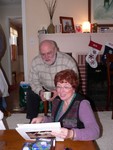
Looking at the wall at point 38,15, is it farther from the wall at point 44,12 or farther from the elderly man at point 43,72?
the elderly man at point 43,72

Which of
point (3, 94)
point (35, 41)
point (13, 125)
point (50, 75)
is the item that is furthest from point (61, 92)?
point (35, 41)

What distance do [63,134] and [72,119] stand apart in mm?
309

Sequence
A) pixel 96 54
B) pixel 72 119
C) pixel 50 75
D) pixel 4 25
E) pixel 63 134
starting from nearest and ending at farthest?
pixel 63 134 → pixel 72 119 → pixel 50 75 → pixel 96 54 → pixel 4 25

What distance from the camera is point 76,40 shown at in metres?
4.18

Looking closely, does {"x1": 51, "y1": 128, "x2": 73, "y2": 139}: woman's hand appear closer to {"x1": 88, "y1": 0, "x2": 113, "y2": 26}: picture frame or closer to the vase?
the vase

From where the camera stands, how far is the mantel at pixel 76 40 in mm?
4145

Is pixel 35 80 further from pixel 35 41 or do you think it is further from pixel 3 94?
pixel 35 41

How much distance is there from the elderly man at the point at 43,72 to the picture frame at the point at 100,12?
79.5 inches

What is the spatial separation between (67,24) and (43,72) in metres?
1.93

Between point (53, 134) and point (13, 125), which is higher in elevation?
point (53, 134)

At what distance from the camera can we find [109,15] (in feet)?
14.4

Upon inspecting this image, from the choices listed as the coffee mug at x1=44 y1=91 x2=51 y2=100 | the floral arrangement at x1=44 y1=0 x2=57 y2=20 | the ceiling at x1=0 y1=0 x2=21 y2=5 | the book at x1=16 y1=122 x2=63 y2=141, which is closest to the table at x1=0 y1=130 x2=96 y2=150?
the book at x1=16 y1=122 x2=63 y2=141

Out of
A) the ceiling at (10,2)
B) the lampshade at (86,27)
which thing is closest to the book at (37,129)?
the lampshade at (86,27)

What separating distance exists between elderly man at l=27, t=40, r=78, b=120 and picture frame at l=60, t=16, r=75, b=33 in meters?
1.72
